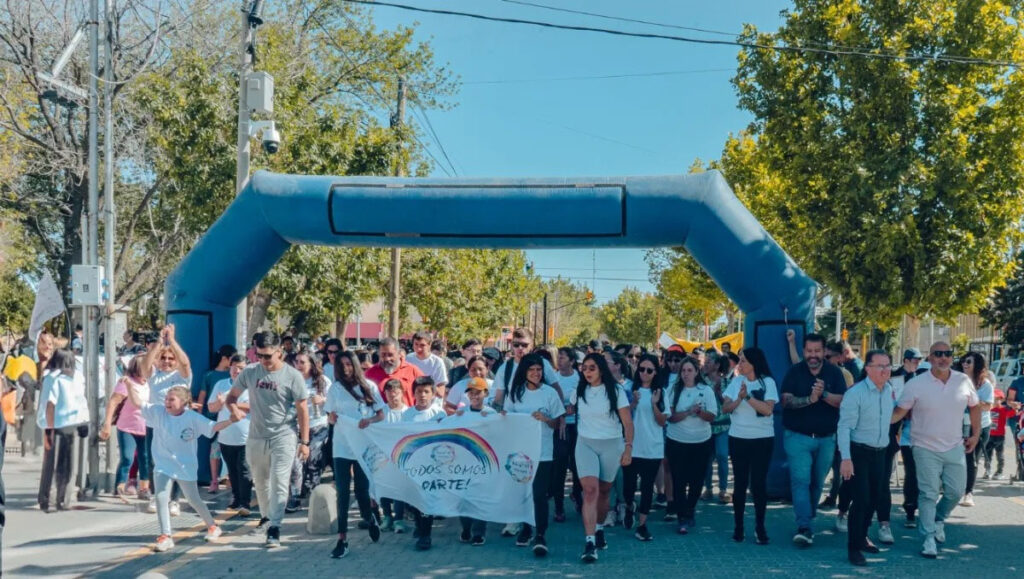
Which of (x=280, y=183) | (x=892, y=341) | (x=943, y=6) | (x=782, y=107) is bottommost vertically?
(x=892, y=341)

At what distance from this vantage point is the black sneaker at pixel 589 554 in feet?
23.4

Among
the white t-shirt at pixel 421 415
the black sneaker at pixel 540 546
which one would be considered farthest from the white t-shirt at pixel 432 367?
the black sneaker at pixel 540 546

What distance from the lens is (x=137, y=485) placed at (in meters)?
9.92

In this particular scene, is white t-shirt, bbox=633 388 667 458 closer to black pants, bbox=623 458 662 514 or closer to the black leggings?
black pants, bbox=623 458 662 514

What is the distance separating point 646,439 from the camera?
322 inches

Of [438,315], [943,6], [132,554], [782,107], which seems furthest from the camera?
[438,315]

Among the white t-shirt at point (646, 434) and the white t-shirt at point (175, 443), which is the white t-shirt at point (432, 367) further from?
the white t-shirt at point (175, 443)

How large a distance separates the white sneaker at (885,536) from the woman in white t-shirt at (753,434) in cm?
103

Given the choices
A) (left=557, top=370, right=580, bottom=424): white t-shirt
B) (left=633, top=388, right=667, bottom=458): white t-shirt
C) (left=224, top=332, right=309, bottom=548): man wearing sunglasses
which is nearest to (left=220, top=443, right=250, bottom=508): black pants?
(left=224, top=332, right=309, bottom=548): man wearing sunglasses

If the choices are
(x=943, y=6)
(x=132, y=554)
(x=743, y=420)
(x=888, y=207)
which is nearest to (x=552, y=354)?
(x=743, y=420)

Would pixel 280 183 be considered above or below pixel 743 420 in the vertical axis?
above

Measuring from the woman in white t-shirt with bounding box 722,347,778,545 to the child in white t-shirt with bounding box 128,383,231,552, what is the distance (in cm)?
466

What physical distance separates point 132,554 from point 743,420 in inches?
210

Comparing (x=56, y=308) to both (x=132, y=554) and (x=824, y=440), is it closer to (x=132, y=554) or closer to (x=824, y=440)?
(x=132, y=554)
